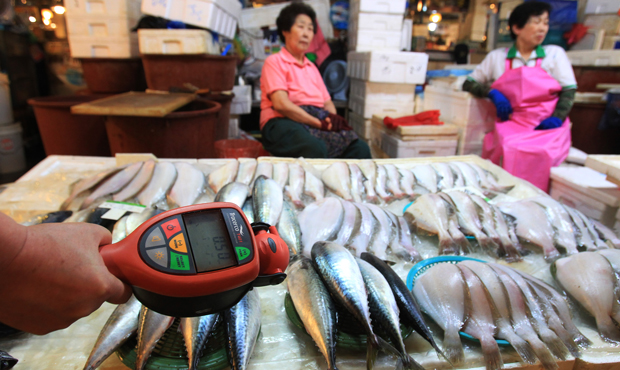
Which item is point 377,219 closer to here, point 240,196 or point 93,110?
point 240,196

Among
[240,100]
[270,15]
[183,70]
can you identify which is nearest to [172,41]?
[183,70]

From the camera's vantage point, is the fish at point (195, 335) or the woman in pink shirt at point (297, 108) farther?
the woman in pink shirt at point (297, 108)

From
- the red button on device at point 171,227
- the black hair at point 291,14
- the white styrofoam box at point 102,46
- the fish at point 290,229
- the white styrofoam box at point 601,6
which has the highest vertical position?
the white styrofoam box at point 601,6

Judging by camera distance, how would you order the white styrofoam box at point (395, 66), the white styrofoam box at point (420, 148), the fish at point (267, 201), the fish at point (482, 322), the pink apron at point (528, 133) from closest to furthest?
the fish at point (482, 322) < the fish at point (267, 201) < the pink apron at point (528, 133) < the white styrofoam box at point (420, 148) < the white styrofoam box at point (395, 66)

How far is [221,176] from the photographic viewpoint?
2.40 metres

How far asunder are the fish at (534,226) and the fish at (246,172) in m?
1.72

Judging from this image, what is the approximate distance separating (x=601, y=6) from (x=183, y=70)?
7657 millimetres

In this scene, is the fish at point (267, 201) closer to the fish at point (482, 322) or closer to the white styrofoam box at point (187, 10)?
the fish at point (482, 322)

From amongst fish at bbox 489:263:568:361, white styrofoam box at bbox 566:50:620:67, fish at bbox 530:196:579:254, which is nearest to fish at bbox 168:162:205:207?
fish at bbox 489:263:568:361

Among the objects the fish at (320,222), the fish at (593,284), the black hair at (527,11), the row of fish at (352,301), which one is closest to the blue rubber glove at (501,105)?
the black hair at (527,11)

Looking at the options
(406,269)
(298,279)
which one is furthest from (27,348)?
(406,269)

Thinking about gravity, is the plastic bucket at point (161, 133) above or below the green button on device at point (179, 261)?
below

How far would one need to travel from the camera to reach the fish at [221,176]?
2.33 m

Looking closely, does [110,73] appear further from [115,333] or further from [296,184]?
[115,333]
